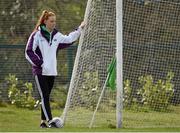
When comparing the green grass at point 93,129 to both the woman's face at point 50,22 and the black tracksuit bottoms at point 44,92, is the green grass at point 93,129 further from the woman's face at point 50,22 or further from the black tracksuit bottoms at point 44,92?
the woman's face at point 50,22

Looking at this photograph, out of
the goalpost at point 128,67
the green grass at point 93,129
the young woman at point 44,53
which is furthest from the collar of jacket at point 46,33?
the green grass at point 93,129

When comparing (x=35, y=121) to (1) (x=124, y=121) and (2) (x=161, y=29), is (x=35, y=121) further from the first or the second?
(2) (x=161, y=29)

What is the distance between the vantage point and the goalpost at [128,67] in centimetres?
1156

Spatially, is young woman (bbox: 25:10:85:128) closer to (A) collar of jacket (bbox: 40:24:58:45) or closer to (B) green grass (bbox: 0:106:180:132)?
(A) collar of jacket (bbox: 40:24:58:45)

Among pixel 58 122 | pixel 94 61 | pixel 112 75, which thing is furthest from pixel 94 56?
pixel 58 122

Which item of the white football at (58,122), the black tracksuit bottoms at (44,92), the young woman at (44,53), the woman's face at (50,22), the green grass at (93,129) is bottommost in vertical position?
the green grass at (93,129)

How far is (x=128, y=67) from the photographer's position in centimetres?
1270

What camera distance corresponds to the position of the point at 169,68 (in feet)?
42.1

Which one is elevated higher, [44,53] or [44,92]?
[44,53]

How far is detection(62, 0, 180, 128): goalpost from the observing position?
37.9 feet

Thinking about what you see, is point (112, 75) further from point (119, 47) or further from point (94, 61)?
point (94, 61)

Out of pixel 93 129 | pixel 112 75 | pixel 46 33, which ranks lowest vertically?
pixel 93 129

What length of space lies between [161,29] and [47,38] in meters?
2.48

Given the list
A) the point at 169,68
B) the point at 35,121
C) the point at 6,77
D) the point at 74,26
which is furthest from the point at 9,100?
the point at 169,68
